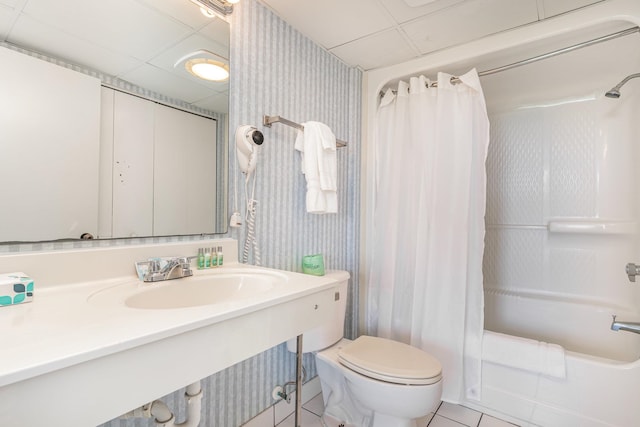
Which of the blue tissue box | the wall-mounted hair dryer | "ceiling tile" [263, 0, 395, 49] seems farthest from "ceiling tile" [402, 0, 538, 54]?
the blue tissue box

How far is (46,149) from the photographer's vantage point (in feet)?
2.85

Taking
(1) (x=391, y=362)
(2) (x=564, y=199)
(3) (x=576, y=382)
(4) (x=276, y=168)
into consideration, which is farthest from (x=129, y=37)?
(2) (x=564, y=199)

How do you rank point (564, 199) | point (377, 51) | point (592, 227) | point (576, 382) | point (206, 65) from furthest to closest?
point (564, 199)
point (592, 227)
point (377, 51)
point (576, 382)
point (206, 65)

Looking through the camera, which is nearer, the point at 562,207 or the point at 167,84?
the point at 167,84

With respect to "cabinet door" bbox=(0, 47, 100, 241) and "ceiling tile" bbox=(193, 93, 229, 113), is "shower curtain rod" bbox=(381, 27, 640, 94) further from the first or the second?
"cabinet door" bbox=(0, 47, 100, 241)

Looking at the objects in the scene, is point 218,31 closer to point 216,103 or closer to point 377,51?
point 216,103

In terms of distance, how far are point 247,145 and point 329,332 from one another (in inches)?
38.2

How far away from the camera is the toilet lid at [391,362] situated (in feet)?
3.86

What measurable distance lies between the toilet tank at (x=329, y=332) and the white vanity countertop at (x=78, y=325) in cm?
73

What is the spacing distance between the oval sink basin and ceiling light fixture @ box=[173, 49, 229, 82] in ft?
2.64

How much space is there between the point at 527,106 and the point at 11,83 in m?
2.79

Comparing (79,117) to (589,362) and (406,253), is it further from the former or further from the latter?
(589,362)

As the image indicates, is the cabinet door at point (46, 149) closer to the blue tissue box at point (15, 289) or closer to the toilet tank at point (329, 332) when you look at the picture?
the blue tissue box at point (15, 289)

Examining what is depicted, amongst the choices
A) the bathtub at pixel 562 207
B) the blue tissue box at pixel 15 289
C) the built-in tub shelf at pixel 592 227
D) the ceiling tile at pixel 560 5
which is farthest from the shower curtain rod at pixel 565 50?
the blue tissue box at pixel 15 289
